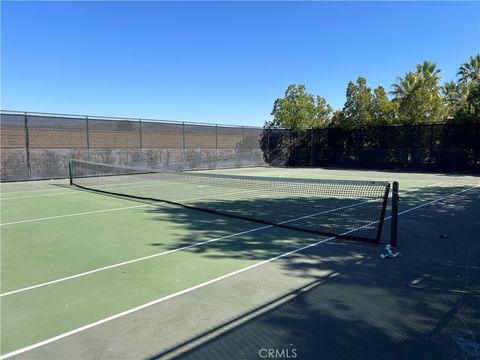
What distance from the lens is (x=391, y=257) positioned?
221 inches

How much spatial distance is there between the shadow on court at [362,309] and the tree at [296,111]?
2562 centimetres

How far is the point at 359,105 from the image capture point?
2909 cm

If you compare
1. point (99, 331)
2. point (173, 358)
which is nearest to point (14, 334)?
point (99, 331)

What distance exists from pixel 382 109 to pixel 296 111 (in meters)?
6.63

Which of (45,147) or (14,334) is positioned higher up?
(45,147)

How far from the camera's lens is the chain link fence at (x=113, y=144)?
17.7m

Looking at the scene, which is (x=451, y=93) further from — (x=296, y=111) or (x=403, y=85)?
(x=296, y=111)

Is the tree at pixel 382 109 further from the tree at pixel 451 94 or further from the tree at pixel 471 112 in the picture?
the tree at pixel 451 94

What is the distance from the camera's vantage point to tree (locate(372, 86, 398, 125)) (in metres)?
28.7

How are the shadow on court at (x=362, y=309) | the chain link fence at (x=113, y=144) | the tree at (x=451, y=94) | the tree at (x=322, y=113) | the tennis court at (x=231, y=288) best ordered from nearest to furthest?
the shadow on court at (x=362, y=309)
the tennis court at (x=231, y=288)
the chain link fence at (x=113, y=144)
the tree at (x=322, y=113)
the tree at (x=451, y=94)

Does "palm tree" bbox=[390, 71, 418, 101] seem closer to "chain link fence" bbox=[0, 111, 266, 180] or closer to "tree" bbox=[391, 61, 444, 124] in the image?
"tree" bbox=[391, 61, 444, 124]

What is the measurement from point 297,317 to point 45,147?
1817cm

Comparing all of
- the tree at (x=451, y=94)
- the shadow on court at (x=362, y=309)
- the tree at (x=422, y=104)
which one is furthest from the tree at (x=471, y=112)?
the shadow on court at (x=362, y=309)

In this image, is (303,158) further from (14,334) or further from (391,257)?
(14,334)
